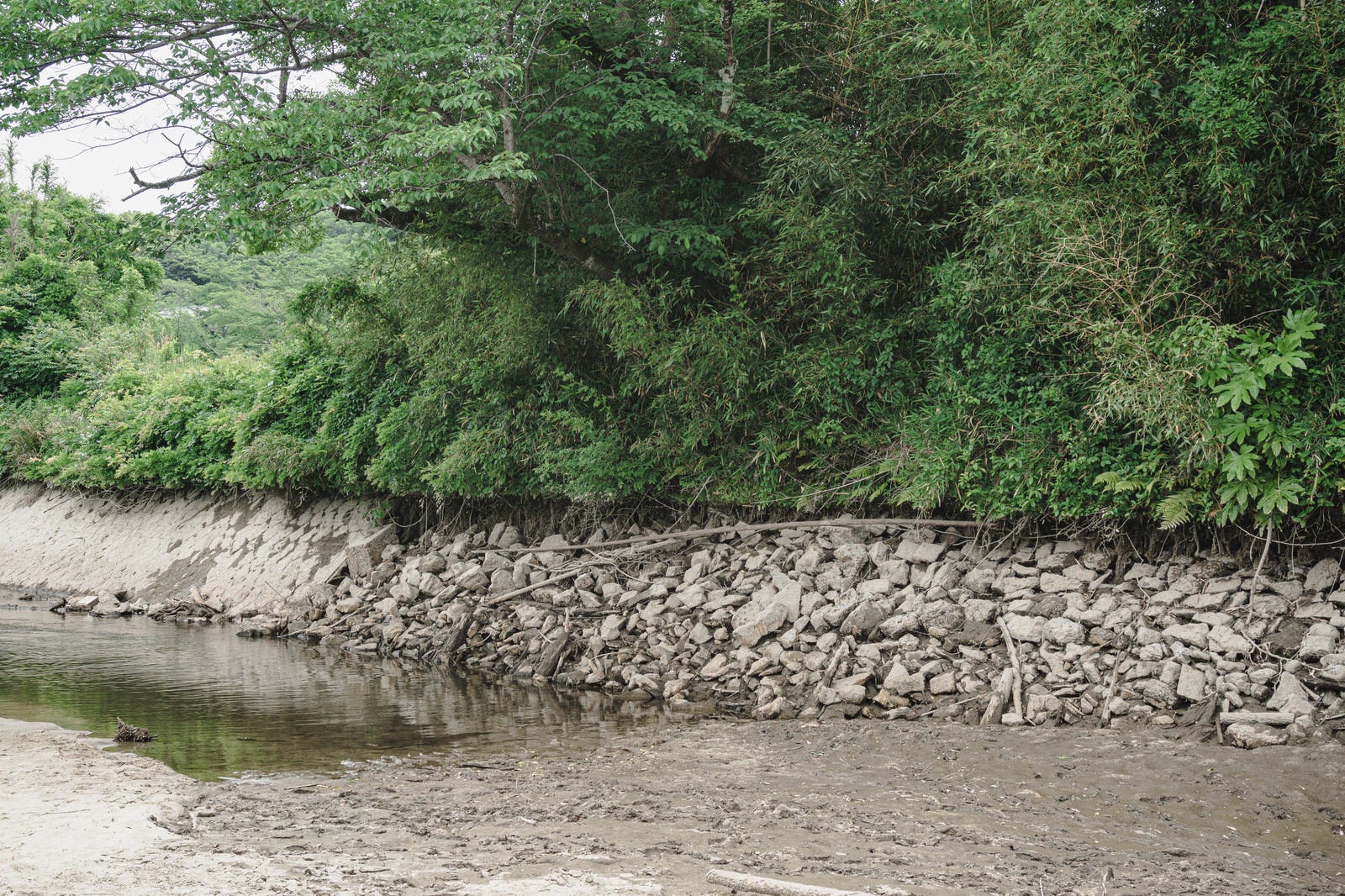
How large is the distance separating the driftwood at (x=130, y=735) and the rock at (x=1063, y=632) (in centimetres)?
688

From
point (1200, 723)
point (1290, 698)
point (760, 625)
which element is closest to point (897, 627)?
point (760, 625)

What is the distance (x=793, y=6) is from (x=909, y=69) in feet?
6.58

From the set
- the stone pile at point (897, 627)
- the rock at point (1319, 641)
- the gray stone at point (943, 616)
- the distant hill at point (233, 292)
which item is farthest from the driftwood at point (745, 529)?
the distant hill at point (233, 292)

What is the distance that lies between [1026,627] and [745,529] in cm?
316

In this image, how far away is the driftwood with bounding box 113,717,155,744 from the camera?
23.5ft

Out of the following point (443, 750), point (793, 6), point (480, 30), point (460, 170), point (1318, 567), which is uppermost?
point (793, 6)

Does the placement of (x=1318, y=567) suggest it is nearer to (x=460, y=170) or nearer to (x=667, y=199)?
(x=667, y=199)

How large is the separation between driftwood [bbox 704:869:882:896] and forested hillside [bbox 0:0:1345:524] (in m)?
4.34

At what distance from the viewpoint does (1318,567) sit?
6766mm

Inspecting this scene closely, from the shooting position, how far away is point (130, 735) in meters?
7.17

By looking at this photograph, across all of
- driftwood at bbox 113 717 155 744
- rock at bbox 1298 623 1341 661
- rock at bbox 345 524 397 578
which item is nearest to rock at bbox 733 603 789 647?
rock at bbox 1298 623 1341 661

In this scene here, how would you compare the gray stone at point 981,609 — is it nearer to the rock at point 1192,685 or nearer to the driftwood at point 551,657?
the rock at point 1192,685

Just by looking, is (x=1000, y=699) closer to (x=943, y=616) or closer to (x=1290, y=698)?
(x=943, y=616)

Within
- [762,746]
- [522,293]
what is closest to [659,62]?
[522,293]
